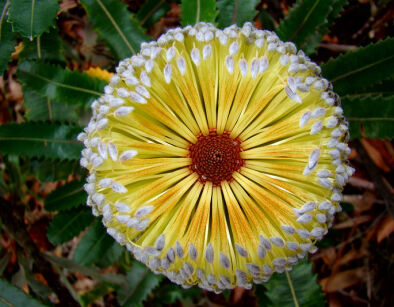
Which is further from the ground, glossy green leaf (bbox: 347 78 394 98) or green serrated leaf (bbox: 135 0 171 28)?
green serrated leaf (bbox: 135 0 171 28)

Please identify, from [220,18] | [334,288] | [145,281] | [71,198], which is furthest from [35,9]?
[334,288]

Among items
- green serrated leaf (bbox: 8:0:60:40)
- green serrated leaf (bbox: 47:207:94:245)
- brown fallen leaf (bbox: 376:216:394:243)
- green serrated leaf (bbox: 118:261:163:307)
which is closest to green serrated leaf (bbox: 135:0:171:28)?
green serrated leaf (bbox: 8:0:60:40)

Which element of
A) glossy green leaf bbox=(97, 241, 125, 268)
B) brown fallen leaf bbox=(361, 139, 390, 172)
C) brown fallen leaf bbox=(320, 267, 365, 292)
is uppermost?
glossy green leaf bbox=(97, 241, 125, 268)

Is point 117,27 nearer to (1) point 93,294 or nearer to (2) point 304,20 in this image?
(2) point 304,20

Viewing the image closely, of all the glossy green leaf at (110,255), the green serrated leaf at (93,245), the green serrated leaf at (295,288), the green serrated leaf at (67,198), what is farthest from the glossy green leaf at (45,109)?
the green serrated leaf at (295,288)

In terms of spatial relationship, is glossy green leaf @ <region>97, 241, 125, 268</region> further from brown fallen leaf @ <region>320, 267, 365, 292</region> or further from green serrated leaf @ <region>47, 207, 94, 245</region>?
brown fallen leaf @ <region>320, 267, 365, 292</region>

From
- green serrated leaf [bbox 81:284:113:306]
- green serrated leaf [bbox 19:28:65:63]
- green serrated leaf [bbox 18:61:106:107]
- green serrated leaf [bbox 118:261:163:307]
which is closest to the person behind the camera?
green serrated leaf [bbox 18:61:106:107]

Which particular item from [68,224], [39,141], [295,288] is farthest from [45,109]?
[295,288]

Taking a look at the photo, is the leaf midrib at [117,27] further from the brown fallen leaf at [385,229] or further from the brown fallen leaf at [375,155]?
the brown fallen leaf at [385,229]
